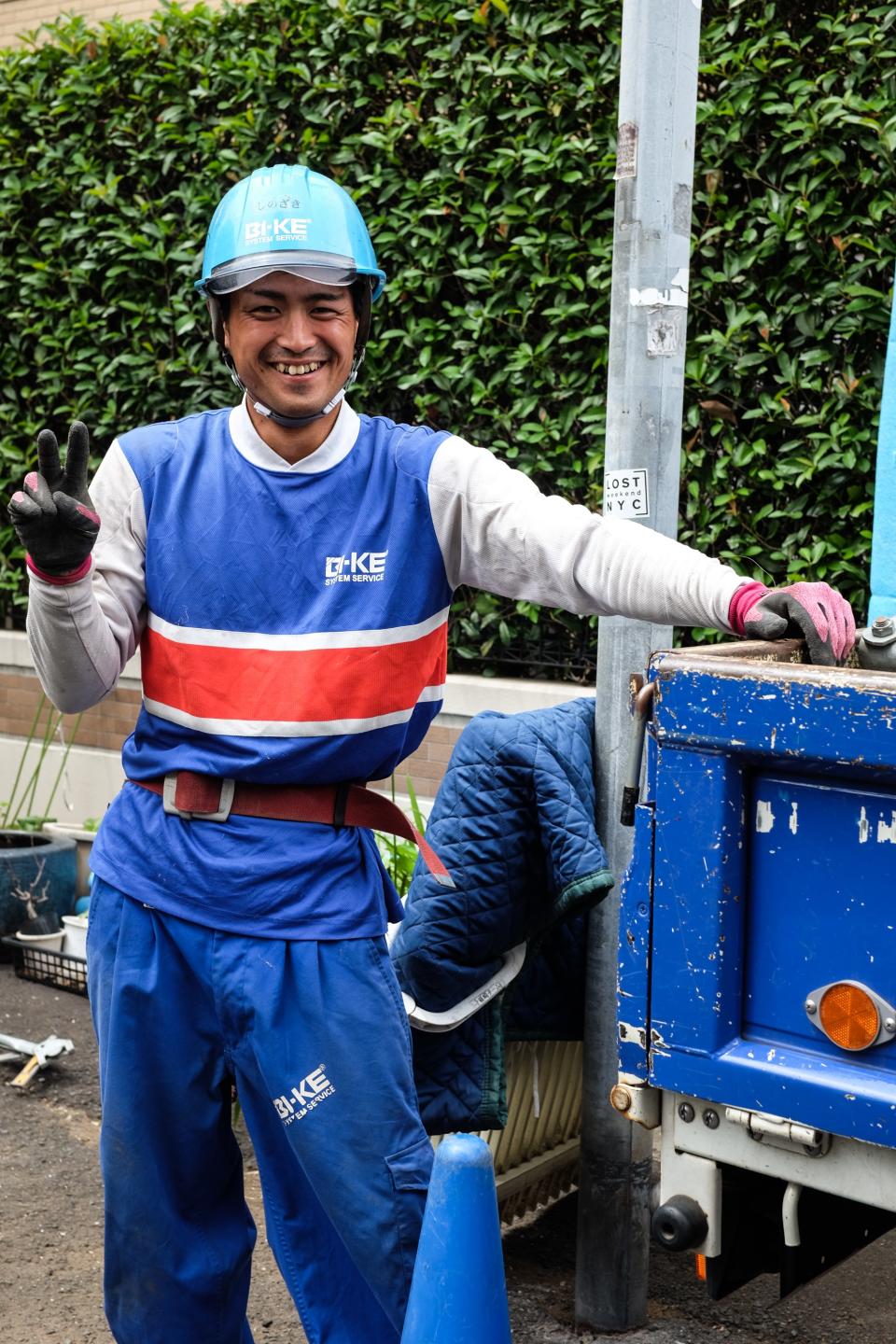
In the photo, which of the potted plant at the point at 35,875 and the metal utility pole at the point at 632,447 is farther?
the potted plant at the point at 35,875

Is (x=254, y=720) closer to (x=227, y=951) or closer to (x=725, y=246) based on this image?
(x=227, y=951)

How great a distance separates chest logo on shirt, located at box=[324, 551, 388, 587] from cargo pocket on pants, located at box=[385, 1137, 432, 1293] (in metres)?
0.97

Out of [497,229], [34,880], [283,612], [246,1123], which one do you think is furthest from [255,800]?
[34,880]

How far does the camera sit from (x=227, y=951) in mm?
2668

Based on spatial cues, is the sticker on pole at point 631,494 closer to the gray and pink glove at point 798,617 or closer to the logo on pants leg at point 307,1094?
the gray and pink glove at point 798,617

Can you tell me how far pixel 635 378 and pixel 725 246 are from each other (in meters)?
1.63

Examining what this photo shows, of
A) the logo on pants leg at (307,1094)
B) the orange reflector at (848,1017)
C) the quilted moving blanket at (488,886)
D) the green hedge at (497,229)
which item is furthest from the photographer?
the green hedge at (497,229)

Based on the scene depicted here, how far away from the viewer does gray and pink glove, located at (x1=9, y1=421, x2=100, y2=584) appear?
2447mm

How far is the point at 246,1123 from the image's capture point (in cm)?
275

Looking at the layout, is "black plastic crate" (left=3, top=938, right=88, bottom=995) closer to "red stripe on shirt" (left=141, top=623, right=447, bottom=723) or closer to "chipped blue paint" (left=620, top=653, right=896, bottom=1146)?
"red stripe on shirt" (left=141, top=623, right=447, bottom=723)

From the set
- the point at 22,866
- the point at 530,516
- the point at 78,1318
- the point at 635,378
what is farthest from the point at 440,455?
the point at 22,866

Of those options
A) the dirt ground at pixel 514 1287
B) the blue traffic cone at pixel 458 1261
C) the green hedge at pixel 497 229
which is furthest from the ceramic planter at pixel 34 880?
the blue traffic cone at pixel 458 1261

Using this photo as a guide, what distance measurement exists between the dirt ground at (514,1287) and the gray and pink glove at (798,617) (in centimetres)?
191

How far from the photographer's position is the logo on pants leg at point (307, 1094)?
2.63 meters
